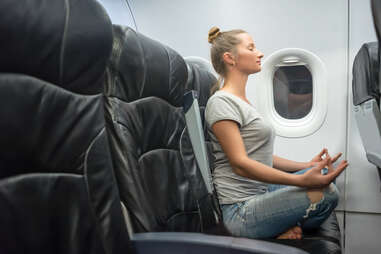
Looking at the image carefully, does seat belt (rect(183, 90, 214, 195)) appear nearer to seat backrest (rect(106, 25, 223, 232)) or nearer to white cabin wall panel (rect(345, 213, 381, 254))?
seat backrest (rect(106, 25, 223, 232))

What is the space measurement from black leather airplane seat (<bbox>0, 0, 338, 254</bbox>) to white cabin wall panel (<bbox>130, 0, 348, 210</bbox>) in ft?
4.96

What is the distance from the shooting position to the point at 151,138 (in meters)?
1.33

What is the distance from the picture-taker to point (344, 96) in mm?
2643

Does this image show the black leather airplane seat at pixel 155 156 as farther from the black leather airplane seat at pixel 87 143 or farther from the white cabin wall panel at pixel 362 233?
the white cabin wall panel at pixel 362 233

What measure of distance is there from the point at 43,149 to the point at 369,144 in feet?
6.70

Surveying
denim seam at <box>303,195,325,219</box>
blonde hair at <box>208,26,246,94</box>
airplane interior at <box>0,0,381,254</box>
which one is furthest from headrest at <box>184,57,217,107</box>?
denim seam at <box>303,195,325,219</box>

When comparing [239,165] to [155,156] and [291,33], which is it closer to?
[155,156]

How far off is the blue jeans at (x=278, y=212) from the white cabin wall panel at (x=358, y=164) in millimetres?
1352

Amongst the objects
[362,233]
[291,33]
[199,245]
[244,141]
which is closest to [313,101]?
[291,33]

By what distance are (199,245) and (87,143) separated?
1.36 feet

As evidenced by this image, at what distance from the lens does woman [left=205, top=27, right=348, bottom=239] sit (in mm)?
1406

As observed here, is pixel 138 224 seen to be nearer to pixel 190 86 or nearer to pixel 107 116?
pixel 107 116

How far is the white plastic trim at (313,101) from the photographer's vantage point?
267 centimetres

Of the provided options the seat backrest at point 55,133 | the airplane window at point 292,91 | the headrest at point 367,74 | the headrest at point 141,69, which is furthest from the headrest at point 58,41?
the airplane window at point 292,91
